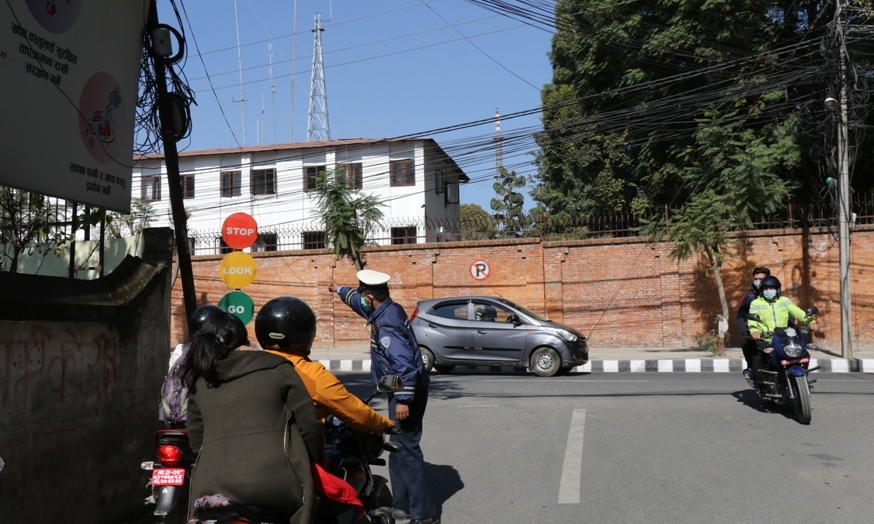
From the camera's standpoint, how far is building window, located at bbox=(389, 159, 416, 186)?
39.0 metres

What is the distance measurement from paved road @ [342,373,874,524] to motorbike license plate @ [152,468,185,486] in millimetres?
2453

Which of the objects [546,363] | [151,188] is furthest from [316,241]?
[151,188]

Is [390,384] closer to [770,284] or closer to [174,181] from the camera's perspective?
[174,181]

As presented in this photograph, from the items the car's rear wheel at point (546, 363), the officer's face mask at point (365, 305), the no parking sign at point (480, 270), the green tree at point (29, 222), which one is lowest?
the car's rear wheel at point (546, 363)

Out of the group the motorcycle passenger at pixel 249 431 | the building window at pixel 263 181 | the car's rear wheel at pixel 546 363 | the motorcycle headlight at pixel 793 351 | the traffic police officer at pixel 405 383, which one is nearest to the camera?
the motorcycle passenger at pixel 249 431

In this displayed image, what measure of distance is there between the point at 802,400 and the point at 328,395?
7041 mm

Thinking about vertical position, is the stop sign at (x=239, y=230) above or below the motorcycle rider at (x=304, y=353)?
above

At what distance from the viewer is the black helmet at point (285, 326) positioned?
422 cm

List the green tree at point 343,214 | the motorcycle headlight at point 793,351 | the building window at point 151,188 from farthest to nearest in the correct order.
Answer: the building window at point 151,188, the green tree at point 343,214, the motorcycle headlight at point 793,351

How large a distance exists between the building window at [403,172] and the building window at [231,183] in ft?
24.7

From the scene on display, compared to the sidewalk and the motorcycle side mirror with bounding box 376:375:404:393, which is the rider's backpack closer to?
the motorcycle side mirror with bounding box 376:375:404:393

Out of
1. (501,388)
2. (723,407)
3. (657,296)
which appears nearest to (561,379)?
(501,388)

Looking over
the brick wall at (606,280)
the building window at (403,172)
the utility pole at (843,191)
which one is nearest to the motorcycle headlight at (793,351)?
the utility pole at (843,191)

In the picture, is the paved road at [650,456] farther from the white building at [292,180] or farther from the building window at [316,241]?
the white building at [292,180]
